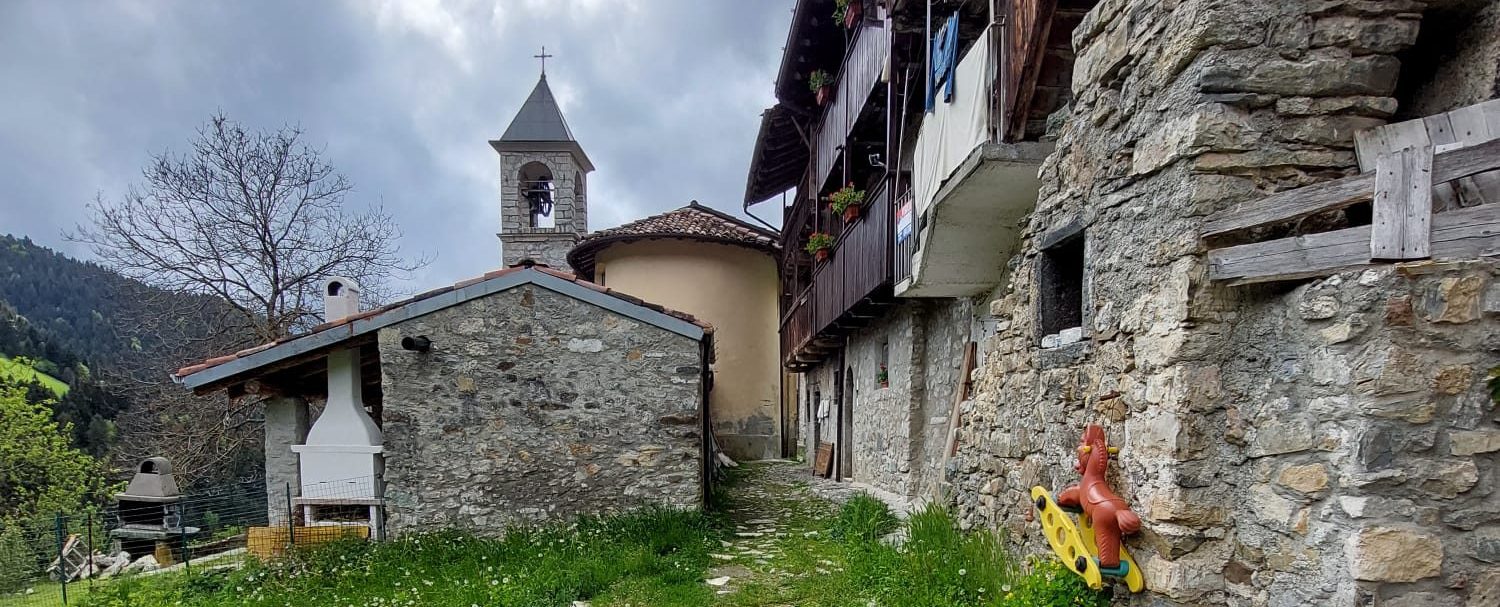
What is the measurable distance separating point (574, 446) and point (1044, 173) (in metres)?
5.21

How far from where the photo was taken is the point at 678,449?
695 cm

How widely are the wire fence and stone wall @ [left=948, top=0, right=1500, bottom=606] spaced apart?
22.9 feet

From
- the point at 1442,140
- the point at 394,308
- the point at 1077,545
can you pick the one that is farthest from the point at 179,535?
the point at 1442,140

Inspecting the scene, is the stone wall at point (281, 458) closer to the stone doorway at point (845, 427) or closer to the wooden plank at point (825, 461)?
the stone doorway at point (845, 427)

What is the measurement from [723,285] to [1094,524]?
1309 cm

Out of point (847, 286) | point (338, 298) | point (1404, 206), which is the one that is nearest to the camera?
point (1404, 206)

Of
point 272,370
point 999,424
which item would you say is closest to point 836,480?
point 999,424

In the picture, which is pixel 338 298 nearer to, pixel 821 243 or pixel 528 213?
pixel 821 243

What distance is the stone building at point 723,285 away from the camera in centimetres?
1536

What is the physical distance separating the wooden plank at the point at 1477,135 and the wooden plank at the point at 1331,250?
224 millimetres

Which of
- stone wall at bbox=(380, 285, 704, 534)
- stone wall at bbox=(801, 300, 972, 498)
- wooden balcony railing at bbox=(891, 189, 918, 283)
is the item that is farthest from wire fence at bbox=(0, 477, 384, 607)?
stone wall at bbox=(801, 300, 972, 498)

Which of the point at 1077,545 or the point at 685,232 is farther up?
the point at 685,232

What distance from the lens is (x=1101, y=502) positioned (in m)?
2.95

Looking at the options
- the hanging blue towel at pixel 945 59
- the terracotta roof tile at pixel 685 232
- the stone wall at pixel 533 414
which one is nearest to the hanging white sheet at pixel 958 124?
the hanging blue towel at pixel 945 59
